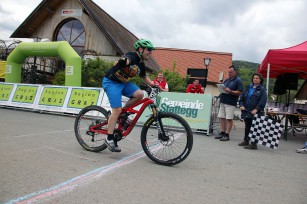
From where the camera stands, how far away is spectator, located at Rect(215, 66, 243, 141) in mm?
7711

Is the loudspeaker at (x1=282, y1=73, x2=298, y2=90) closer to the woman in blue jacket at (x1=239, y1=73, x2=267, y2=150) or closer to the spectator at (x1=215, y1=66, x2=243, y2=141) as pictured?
the spectator at (x1=215, y1=66, x2=243, y2=141)

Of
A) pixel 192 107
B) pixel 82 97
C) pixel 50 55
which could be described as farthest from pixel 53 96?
pixel 192 107

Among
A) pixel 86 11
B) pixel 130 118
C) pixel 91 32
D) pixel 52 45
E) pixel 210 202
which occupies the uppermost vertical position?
pixel 86 11

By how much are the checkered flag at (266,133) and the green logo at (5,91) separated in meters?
10.5

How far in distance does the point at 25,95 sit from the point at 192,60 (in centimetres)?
2778

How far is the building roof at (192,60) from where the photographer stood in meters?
35.4

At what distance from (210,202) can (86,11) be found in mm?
20315

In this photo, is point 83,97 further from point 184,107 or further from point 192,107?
point 192,107

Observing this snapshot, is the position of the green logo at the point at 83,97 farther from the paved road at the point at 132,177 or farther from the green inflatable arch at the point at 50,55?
the paved road at the point at 132,177

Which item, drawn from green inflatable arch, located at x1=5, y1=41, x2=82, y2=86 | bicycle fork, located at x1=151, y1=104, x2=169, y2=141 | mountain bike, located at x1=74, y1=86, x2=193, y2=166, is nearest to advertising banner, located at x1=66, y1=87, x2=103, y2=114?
green inflatable arch, located at x1=5, y1=41, x2=82, y2=86

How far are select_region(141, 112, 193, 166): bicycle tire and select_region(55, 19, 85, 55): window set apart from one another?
18239 millimetres

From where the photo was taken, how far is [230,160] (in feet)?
16.8

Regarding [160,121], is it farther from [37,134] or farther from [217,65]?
[217,65]

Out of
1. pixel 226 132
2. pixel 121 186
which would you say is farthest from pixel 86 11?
pixel 121 186
